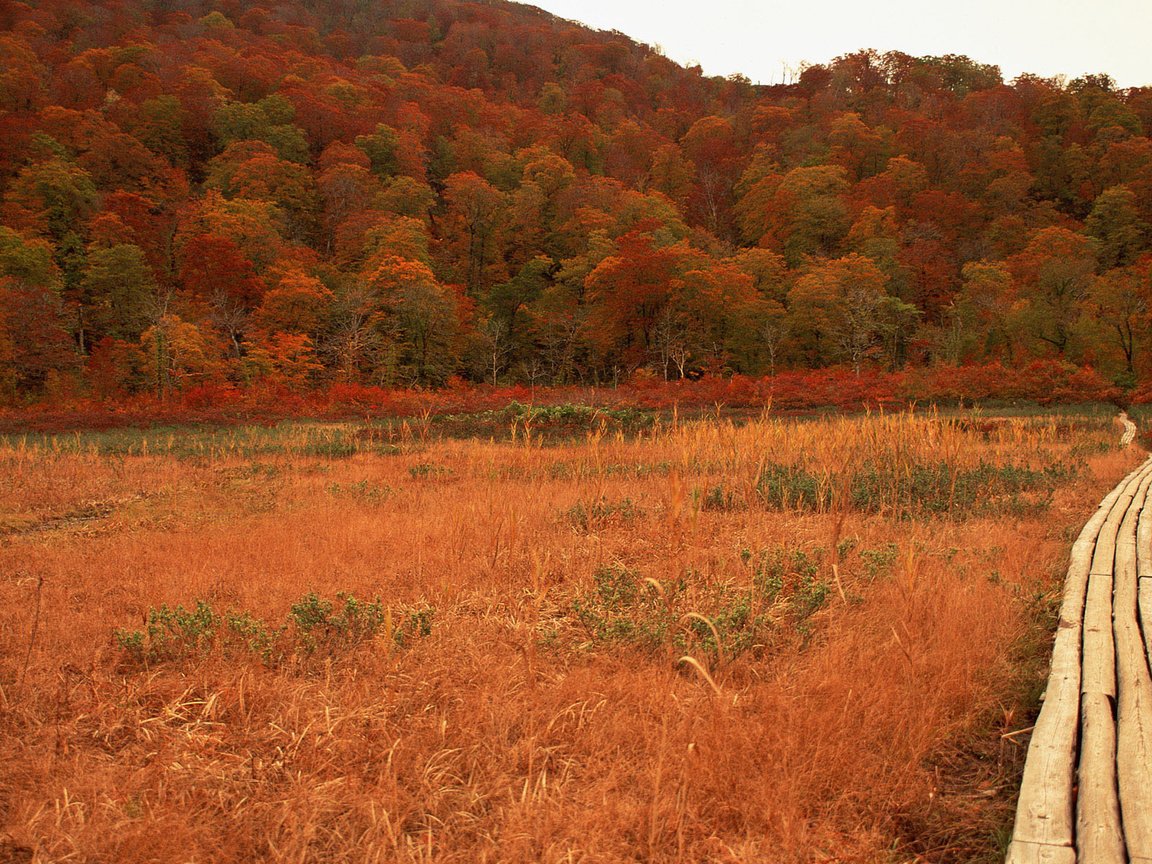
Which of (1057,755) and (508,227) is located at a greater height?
(508,227)

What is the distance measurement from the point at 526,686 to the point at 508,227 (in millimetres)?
59510

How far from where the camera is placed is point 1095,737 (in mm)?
2879

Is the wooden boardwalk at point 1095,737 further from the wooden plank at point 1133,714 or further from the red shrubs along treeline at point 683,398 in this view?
the red shrubs along treeline at point 683,398

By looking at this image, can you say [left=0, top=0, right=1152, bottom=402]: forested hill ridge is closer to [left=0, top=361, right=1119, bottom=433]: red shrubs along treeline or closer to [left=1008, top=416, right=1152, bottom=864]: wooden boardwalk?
[left=0, top=361, right=1119, bottom=433]: red shrubs along treeline

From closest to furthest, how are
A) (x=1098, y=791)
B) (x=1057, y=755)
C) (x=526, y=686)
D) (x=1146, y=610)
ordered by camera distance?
1. (x=1098, y=791)
2. (x=1057, y=755)
3. (x=526, y=686)
4. (x=1146, y=610)

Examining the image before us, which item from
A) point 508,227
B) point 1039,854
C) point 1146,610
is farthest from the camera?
point 508,227

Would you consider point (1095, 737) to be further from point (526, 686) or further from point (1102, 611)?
point (526, 686)

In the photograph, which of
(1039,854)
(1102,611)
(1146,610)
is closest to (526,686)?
(1039,854)

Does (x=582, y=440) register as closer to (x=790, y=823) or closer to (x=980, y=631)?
(x=980, y=631)

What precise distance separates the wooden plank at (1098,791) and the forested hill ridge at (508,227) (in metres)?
36.3

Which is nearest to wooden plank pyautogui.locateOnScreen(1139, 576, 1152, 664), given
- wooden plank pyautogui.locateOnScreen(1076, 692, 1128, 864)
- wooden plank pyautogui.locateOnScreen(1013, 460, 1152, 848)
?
wooden plank pyautogui.locateOnScreen(1013, 460, 1152, 848)

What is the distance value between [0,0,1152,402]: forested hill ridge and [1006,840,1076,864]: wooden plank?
1441 inches

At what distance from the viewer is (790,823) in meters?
2.54

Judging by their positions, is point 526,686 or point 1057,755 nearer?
point 1057,755
